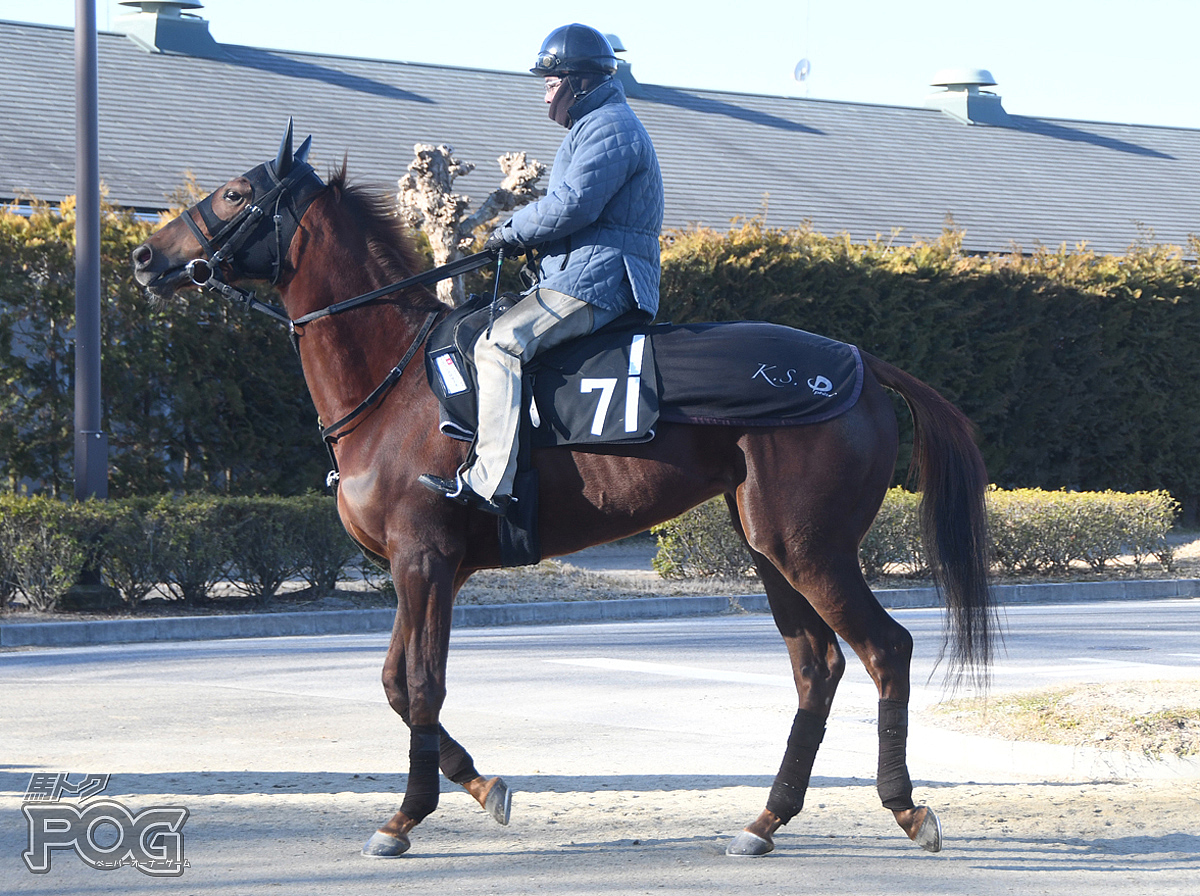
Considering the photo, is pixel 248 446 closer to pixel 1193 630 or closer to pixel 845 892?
pixel 1193 630

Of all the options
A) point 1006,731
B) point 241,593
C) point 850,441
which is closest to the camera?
point 850,441

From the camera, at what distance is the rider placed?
16.9 ft

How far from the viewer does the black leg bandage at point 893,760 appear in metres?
5.11

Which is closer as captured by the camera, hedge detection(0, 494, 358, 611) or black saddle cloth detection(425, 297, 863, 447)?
black saddle cloth detection(425, 297, 863, 447)

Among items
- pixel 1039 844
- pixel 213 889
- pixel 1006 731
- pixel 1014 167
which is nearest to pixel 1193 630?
pixel 1006 731

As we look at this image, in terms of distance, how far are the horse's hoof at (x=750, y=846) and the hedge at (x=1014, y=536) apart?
9.48 metres

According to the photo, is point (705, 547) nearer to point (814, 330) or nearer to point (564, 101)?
point (814, 330)

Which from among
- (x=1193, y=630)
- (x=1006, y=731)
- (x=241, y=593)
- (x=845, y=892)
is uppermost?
(x=845, y=892)

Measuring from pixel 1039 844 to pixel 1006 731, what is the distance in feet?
5.63

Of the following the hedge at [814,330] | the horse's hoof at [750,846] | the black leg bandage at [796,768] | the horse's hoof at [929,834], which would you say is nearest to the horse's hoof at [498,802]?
the horse's hoof at [750,846]

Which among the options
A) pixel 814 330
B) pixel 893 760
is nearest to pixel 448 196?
pixel 814 330

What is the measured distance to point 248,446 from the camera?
15805mm

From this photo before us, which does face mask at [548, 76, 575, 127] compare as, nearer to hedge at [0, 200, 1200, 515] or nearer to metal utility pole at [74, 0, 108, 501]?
metal utility pole at [74, 0, 108, 501]

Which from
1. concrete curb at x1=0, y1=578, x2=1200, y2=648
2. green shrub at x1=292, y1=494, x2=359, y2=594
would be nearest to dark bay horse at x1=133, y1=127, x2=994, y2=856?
concrete curb at x1=0, y1=578, x2=1200, y2=648
